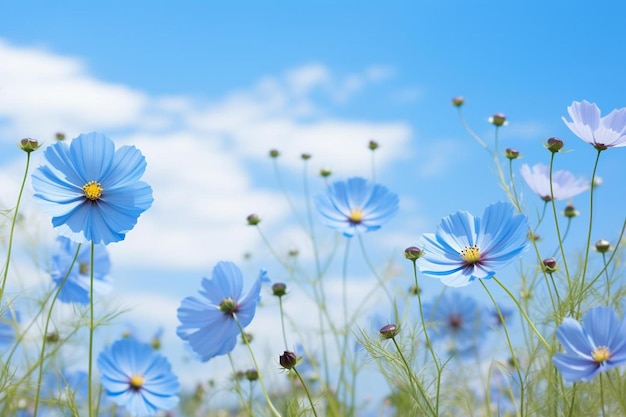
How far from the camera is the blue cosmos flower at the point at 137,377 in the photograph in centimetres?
198

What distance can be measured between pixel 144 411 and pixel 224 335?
1.57 ft

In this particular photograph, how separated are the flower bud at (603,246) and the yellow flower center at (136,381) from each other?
3.60ft

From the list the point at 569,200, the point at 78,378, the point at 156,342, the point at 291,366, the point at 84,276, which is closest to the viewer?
the point at 291,366

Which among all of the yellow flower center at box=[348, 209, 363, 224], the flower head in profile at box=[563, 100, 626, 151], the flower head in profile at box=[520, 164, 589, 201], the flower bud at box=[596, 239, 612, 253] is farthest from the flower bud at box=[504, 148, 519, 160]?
the yellow flower center at box=[348, 209, 363, 224]

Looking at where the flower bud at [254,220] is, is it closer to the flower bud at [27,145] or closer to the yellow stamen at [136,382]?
the yellow stamen at [136,382]

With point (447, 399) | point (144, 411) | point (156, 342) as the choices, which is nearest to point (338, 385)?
point (447, 399)

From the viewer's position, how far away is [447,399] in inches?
79.8

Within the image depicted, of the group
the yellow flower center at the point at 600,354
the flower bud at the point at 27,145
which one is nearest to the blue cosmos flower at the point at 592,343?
the yellow flower center at the point at 600,354

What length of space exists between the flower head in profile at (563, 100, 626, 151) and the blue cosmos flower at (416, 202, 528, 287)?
0.62 ft

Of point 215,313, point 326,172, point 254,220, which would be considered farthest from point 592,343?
point 326,172

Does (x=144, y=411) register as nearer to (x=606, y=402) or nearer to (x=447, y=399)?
(x=447, y=399)

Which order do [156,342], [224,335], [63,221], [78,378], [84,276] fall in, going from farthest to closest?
1. [156,342]
2. [78,378]
3. [84,276]
4. [224,335]
5. [63,221]

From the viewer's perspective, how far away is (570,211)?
6.17 feet

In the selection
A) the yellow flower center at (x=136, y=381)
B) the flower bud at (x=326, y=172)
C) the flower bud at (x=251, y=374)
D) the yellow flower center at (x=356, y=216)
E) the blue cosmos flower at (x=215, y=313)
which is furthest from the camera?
the flower bud at (x=326, y=172)
